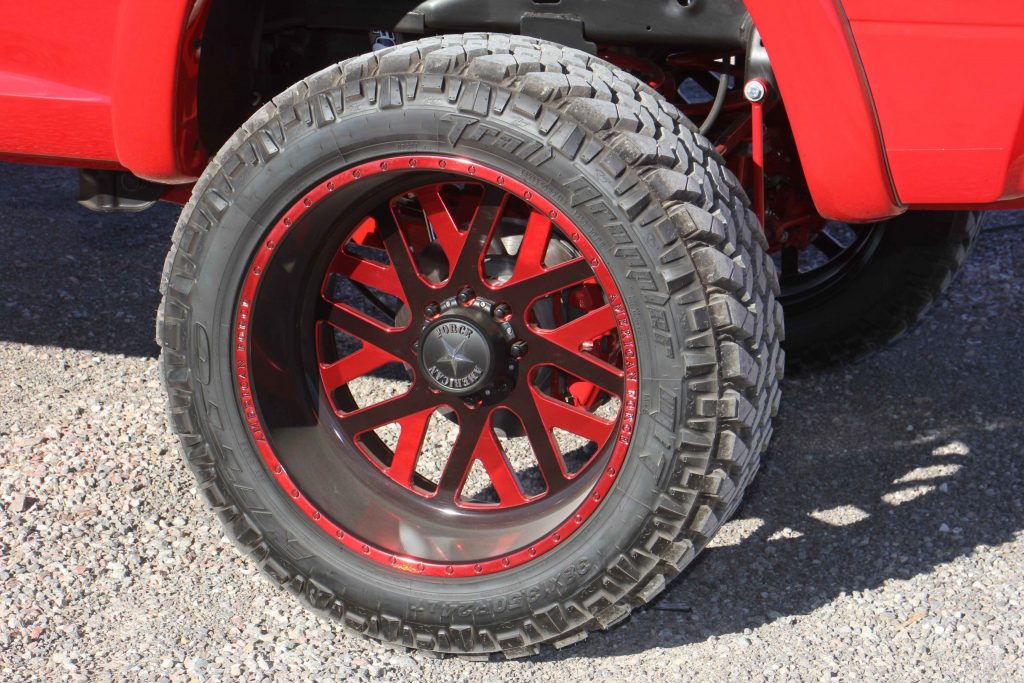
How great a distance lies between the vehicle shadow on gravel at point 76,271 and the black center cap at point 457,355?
182 centimetres

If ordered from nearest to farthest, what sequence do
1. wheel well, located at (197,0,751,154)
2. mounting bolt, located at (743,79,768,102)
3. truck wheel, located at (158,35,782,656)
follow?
1. truck wheel, located at (158,35,782,656)
2. mounting bolt, located at (743,79,768,102)
3. wheel well, located at (197,0,751,154)

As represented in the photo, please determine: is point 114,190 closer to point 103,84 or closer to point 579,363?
point 103,84

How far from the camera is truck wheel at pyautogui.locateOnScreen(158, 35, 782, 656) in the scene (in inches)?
90.0

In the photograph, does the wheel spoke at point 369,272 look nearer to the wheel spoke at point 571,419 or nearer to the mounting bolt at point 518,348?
the mounting bolt at point 518,348

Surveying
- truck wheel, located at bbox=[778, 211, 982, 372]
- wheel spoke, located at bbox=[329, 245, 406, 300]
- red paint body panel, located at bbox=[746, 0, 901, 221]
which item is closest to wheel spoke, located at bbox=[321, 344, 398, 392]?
wheel spoke, located at bbox=[329, 245, 406, 300]

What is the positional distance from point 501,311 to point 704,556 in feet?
3.03

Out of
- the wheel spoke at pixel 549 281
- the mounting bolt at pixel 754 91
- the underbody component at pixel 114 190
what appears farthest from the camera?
the underbody component at pixel 114 190

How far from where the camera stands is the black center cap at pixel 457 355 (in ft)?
8.43

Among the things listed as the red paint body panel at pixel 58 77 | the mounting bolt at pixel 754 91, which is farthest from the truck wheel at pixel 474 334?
the red paint body panel at pixel 58 77

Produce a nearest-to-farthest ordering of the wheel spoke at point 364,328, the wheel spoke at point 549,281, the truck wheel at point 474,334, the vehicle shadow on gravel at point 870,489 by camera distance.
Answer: the truck wheel at point 474,334 < the wheel spoke at point 549,281 < the wheel spoke at point 364,328 < the vehicle shadow on gravel at point 870,489

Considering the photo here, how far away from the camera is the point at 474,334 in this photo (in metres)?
2.57

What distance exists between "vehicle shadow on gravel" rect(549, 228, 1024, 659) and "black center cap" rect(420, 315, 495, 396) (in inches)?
26.3

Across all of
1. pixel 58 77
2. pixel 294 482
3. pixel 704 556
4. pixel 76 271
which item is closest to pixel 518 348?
pixel 294 482

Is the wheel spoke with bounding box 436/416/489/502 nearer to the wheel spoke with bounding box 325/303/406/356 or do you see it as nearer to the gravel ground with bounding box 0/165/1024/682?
the wheel spoke with bounding box 325/303/406/356
